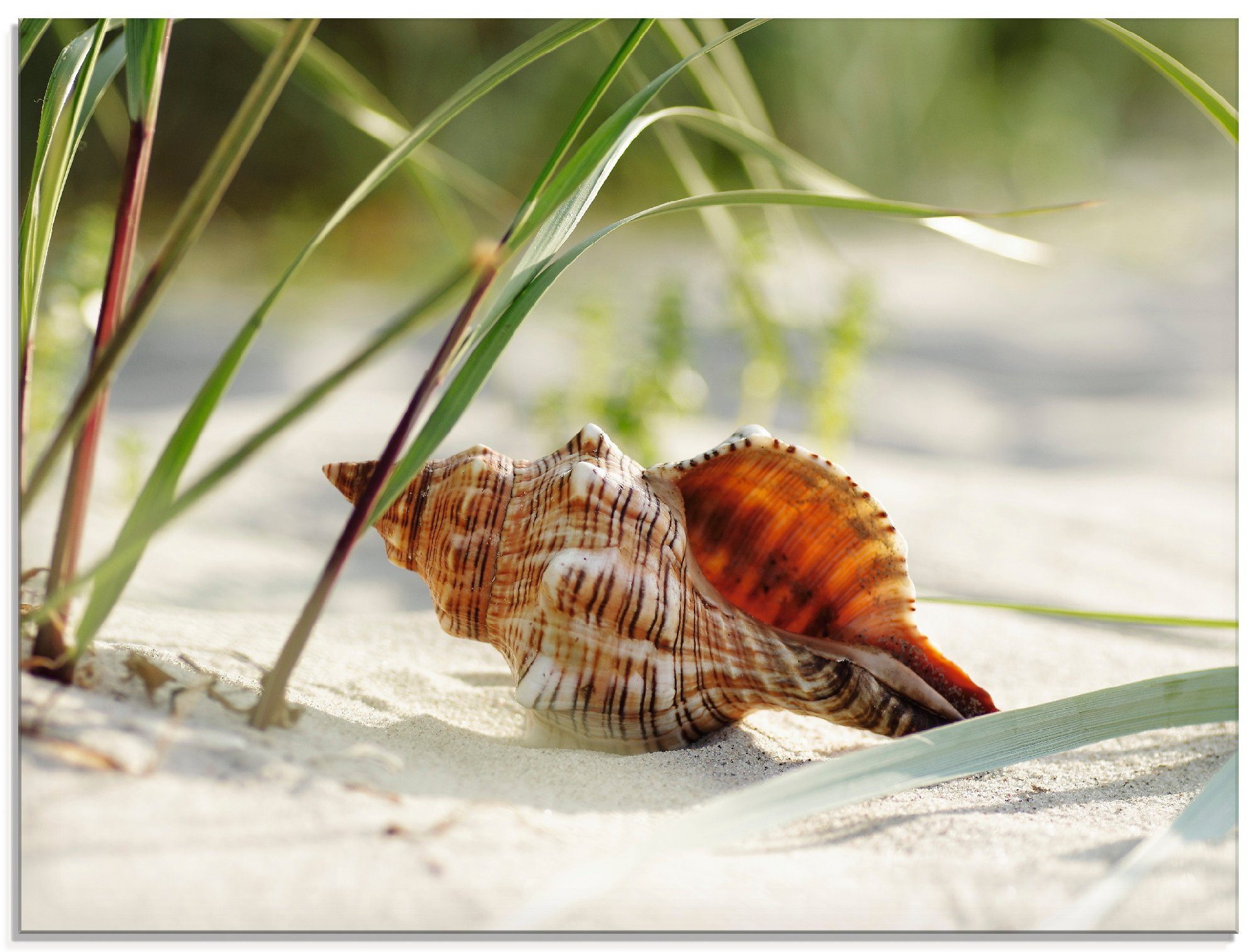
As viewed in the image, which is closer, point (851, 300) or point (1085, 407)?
point (851, 300)

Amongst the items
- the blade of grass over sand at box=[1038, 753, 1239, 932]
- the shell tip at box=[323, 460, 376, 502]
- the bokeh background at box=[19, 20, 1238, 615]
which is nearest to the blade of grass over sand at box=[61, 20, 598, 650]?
the shell tip at box=[323, 460, 376, 502]

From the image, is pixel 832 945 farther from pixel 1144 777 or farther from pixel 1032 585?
pixel 1032 585

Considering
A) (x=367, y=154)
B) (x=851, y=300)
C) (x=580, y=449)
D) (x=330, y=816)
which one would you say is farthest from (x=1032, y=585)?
(x=367, y=154)

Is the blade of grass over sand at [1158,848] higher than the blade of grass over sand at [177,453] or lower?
lower

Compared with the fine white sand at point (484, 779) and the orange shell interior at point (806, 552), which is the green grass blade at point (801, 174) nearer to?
the orange shell interior at point (806, 552)

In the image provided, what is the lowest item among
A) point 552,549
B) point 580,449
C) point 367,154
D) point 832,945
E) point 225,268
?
point 832,945

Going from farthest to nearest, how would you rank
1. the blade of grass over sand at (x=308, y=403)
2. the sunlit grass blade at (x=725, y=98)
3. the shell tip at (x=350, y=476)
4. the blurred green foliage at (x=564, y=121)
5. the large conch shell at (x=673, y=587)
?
the blurred green foliage at (x=564, y=121), the sunlit grass blade at (x=725, y=98), the shell tip at (x=350, y=476), the large conch shell at (x=673, y=587), the blade of grass over sand at (x=308, y=403)

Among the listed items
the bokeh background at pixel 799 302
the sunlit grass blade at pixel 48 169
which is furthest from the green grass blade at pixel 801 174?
the sunlit grass blade at pixel 48 169
